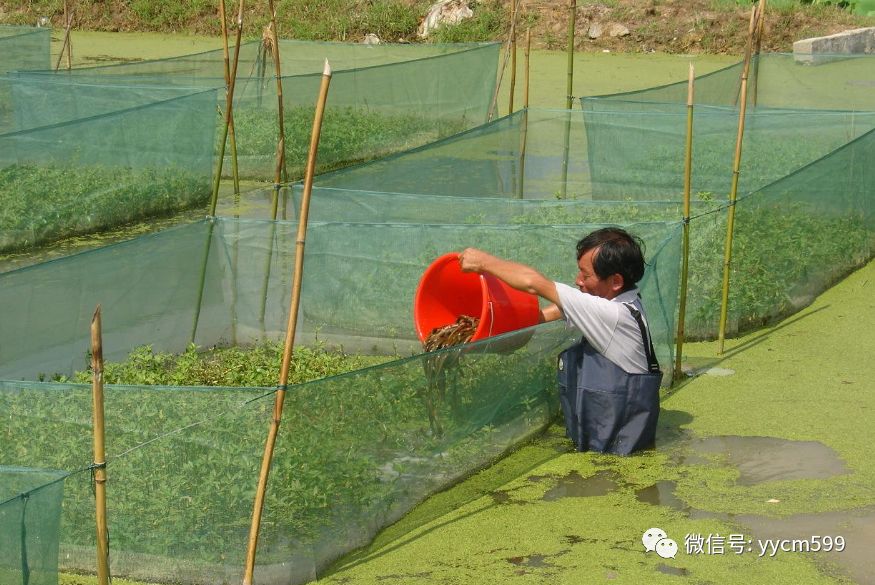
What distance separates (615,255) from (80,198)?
4.38 meters

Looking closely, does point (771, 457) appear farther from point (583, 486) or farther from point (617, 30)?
point (617, 30)

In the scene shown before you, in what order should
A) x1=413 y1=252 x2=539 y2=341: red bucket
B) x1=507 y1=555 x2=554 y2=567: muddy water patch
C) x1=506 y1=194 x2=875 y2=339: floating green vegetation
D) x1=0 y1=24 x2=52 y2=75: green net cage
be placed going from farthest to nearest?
x1=0 y1=24 x2=52 y2=75: green net cage, x1=506 y1=194 x2=875 y2=339: floating green vegetation, x1=413 y1=252 x2=539 y2=341: red bucket, x1=507 y1=555 x2=554 y2=567: muddy water patch

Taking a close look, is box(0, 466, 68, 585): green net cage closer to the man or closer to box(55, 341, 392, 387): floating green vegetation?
box(55, 341, 392, 387): floating green vegetation

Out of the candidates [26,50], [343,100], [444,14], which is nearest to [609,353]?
[343,100]

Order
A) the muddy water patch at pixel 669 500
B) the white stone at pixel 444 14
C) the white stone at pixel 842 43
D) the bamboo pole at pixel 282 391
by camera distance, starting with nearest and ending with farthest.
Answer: the bamboo pole at pixel 282 391
the muddy water patch at pixel 669 500
the white stone at pixel 842 43
the white stone at pixel 444 14

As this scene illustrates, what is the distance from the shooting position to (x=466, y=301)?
495cm

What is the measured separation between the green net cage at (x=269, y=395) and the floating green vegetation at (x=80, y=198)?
2492 millimetres

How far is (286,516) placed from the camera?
339cm

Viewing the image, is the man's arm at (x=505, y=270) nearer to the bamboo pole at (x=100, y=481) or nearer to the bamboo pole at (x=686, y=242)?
the bamboo pole at (x=686, y=242)

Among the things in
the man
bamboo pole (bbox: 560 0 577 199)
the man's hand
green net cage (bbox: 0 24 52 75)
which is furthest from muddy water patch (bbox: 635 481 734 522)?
green net cage (bbox: 0 24 52 75)

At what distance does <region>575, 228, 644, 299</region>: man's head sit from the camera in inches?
165

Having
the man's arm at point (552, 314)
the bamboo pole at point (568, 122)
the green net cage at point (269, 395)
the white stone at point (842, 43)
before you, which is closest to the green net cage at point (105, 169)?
the bamboo pole at point (568, 122)

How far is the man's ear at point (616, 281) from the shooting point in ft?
13.8

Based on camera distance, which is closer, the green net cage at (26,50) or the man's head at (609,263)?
the man's head at (609,263)
